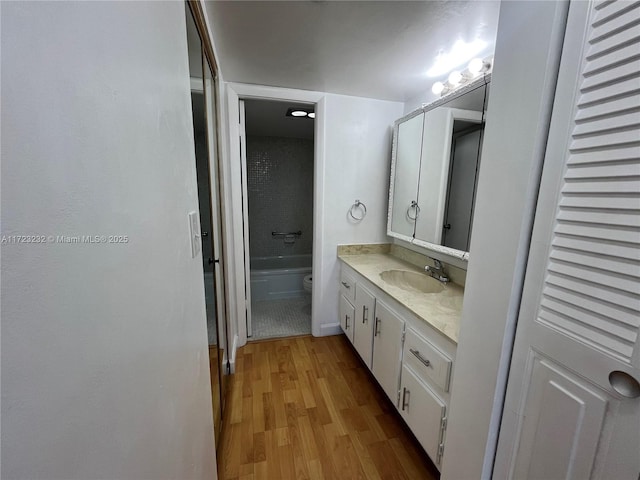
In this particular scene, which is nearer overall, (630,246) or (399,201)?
(630,246)

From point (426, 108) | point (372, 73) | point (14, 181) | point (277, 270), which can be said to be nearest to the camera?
point (14, 181)

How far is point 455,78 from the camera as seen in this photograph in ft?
5.31

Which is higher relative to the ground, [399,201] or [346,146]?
[346,146]

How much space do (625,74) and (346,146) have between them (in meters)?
1.85

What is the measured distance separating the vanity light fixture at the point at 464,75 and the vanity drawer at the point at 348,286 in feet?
4.97

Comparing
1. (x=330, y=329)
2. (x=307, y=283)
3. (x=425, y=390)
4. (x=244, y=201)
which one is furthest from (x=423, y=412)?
(x=307, y=283)

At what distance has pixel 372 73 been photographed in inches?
69.6

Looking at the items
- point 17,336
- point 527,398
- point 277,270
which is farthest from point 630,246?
point 277,270

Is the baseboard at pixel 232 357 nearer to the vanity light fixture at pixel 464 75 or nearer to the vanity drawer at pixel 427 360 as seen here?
the vanity drawer at pixel 427 360

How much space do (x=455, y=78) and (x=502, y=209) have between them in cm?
129

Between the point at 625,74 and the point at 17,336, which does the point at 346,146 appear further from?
the point at 17,336

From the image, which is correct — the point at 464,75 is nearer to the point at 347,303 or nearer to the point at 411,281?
the point at 411,281

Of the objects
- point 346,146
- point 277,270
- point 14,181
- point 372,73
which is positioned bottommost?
point 277,270

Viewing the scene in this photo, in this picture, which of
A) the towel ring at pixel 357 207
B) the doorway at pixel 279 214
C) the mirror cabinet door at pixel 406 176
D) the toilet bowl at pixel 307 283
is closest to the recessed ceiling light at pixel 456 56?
the mirror cabinet door at pixel 406 176
